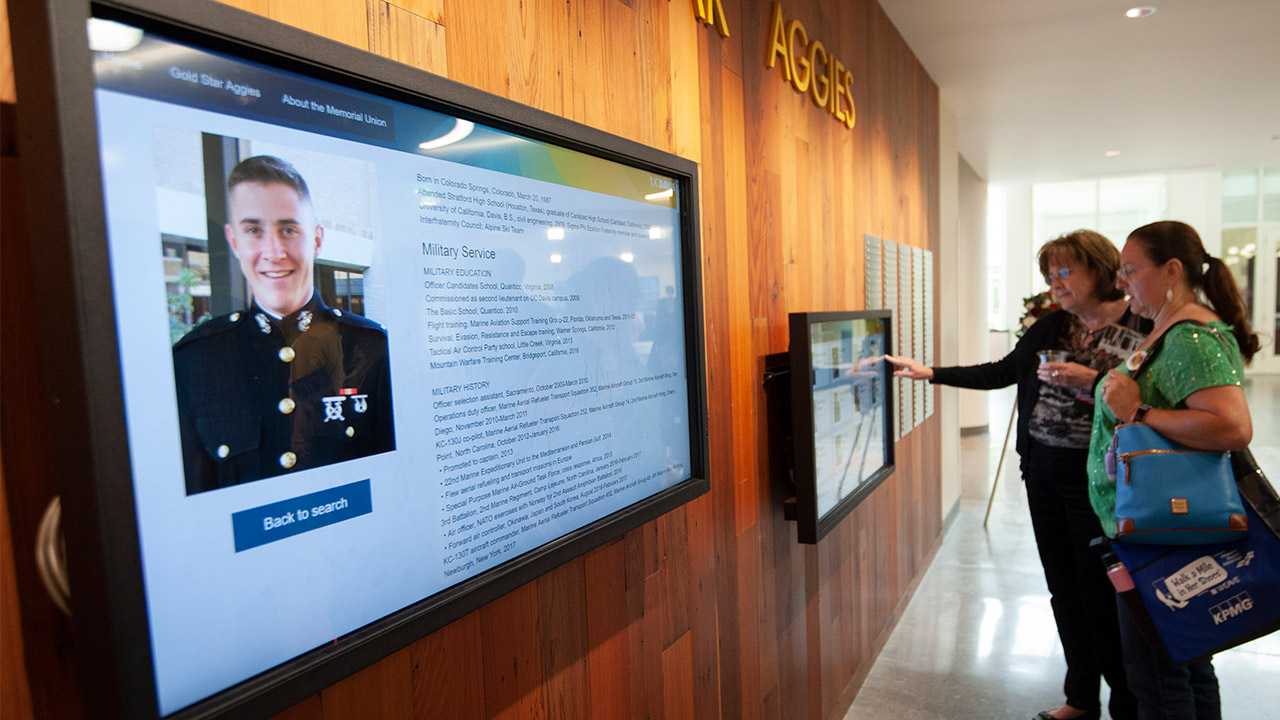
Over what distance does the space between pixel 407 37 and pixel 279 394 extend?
0.55 meters

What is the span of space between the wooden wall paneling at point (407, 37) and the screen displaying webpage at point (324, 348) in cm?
11

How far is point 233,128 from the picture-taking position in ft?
2.39

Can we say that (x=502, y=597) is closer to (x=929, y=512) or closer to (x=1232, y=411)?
(x=1232, y=411)

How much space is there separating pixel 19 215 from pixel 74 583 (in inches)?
13.5

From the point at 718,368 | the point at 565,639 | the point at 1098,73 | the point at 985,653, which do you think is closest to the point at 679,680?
the point at 565,639

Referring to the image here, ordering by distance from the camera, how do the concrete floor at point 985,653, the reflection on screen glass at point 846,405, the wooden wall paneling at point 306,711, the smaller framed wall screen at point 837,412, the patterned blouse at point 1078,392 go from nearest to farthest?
the wooden wall paneling at point 306,711
the smaller framed wall screen at point 837,412
the reflection on screen glass at point 846,405
the patterned blouse at point 1078,392
the concrete floor at point 985,653

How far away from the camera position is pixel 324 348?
0.81 meters

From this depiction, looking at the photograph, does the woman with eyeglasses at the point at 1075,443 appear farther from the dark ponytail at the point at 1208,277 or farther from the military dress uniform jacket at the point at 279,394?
the military dress uniform jacket at the point at 279,394

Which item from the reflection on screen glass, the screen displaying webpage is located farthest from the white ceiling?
the screen displaying webpage

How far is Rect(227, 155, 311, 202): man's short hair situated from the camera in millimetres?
724

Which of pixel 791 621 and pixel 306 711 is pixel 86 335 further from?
pixel 791 621

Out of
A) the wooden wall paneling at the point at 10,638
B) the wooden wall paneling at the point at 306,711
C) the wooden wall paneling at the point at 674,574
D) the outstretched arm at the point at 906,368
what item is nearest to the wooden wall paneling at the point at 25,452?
the wooden wall paneling at the point at 10,638

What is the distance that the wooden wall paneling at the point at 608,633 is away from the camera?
1349 millimetres

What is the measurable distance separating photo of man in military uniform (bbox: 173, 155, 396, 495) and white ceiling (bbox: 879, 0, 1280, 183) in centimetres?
338
